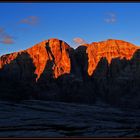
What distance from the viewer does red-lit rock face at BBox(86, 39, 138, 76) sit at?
151 m

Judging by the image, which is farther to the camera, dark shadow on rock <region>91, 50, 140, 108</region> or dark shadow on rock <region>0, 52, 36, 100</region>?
dark shadow on rock <region>91, 50, 140, 108</region>

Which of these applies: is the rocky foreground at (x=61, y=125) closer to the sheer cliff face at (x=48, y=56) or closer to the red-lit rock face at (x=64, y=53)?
the sheer cliff face at (x=48, y=56)

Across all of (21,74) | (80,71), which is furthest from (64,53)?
(21,74)

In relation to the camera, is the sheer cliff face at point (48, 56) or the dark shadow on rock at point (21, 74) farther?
the sheer cliff face at point (48, 56)

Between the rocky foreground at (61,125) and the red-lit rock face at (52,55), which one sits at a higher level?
the red-lit rock face at (52,55)

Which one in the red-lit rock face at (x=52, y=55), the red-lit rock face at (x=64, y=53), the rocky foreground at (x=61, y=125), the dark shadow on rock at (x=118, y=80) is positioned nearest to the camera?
the rocky foreground at (x=61, y=125)

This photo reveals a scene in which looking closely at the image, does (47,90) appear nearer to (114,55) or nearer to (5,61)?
(5,61)

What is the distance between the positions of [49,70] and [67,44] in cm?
1805

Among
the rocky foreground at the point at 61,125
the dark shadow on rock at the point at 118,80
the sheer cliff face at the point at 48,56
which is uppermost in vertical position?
the sheer cliff face at the point at 48,56

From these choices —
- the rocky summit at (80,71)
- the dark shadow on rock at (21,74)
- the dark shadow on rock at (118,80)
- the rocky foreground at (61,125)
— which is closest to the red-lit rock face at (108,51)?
the rocky summit at (80,71)

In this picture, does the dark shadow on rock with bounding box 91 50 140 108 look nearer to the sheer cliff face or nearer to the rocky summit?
the rocky summit

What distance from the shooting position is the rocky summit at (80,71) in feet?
451

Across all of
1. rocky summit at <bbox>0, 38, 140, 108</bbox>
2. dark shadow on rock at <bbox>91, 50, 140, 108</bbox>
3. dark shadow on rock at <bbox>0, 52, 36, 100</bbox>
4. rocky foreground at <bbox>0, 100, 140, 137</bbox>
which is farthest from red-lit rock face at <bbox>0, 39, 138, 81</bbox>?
rocky foreground at <bbox>0, 100, 140, 137</bbox>

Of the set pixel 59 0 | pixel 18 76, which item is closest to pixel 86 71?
pixel 18 76
